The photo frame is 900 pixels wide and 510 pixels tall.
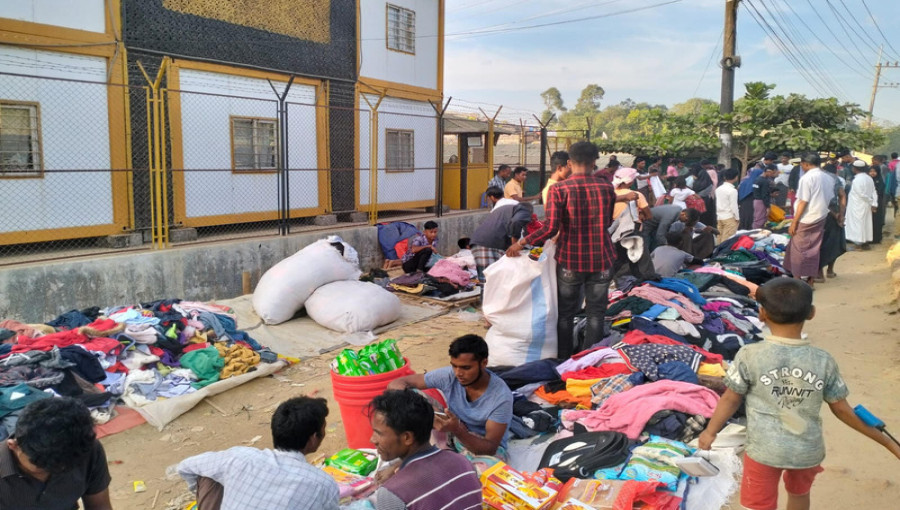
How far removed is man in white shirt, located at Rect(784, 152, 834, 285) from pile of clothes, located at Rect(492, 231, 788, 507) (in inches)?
68.4

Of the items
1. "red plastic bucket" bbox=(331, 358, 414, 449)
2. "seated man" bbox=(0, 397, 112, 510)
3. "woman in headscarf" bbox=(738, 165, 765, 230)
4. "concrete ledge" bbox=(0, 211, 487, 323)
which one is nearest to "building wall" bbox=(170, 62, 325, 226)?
"concrete ledge" bbox=(0, 211, 487, 323)

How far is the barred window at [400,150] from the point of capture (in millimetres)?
12828

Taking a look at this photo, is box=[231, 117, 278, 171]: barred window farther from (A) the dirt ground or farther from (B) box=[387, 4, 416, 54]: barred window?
(A) the dirt ground

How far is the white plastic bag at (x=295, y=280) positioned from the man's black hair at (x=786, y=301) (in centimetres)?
514

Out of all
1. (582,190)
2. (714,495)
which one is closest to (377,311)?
(582,190)

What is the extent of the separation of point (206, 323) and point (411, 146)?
26.8 feet

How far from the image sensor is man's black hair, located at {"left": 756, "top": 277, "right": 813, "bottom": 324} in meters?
2.38

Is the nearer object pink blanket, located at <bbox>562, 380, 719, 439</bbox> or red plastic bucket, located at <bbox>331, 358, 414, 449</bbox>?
red plastic bucket, located at <bbox>331, 358, 414, 449</bbox>

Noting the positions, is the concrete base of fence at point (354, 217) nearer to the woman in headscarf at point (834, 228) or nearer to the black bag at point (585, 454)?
the woman in headscarf at point (834, 228)

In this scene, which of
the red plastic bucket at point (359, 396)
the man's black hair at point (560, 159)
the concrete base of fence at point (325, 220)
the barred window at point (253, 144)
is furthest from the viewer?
the concrete base of fence at point (325, 220)

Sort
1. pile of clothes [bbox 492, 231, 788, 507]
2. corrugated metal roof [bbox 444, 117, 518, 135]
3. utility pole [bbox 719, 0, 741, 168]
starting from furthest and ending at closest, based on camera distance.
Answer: corrugated metal roof [bbox 444, 117, 518, 135] < utility pole [bbox 719, 0, 741, 168] < pile of clothes [bbox 492, 231, 788, 507]

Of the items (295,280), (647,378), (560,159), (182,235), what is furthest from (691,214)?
(182,235)

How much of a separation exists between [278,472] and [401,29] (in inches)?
466

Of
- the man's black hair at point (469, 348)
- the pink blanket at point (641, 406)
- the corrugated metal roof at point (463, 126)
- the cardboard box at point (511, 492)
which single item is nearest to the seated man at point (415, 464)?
the cardboard box at point (511, 492)
